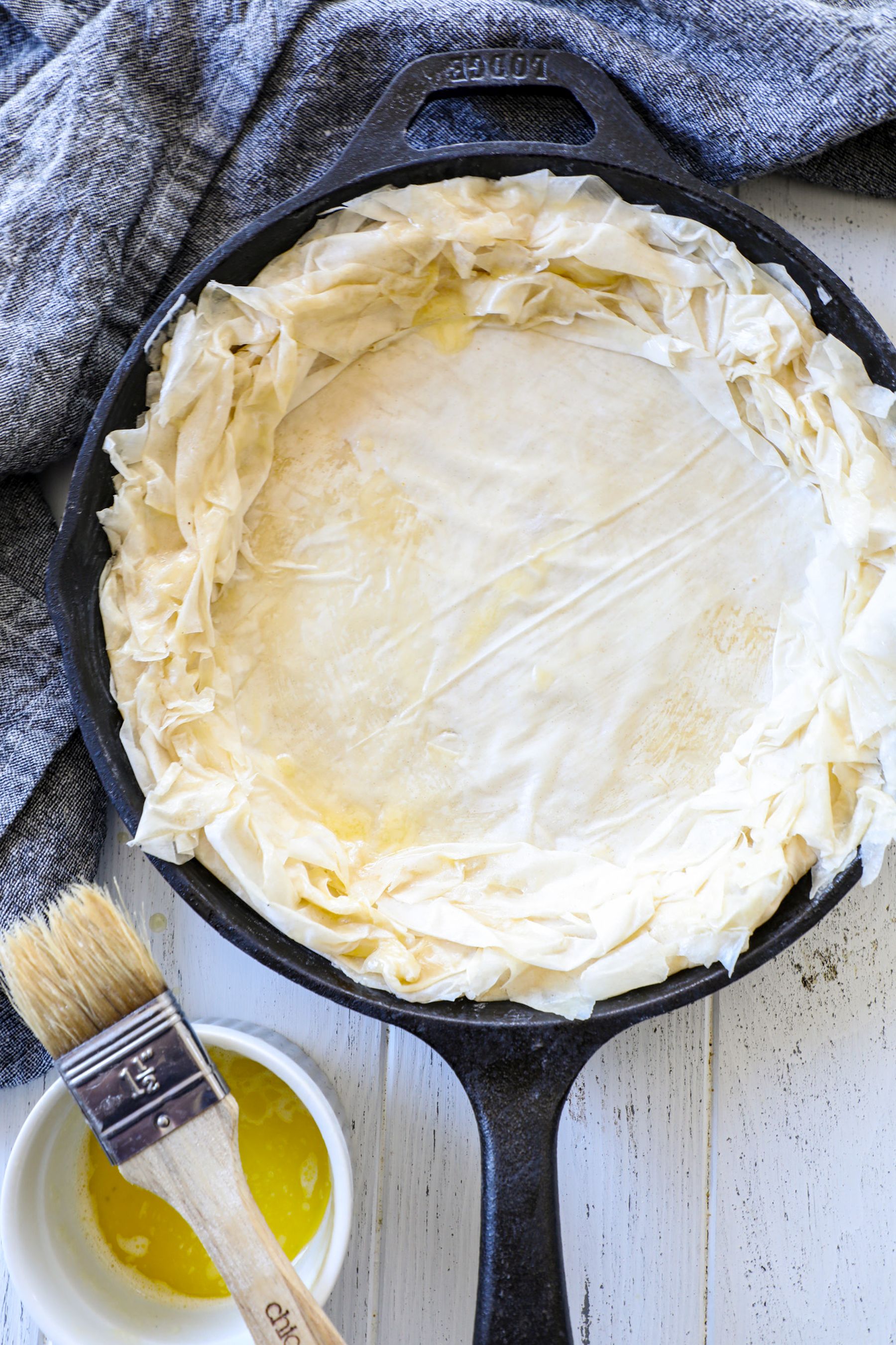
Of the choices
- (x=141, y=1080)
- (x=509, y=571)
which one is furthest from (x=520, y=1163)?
(x=509, y=571)

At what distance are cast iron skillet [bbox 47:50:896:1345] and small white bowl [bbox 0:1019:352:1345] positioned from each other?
8 centimetres

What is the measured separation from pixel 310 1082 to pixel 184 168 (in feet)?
1.82

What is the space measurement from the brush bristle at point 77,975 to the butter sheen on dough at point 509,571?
0.09 metres

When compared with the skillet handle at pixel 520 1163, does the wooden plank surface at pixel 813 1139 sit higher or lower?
lower

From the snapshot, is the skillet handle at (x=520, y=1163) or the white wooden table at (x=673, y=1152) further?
the white wooden table at (x=673, y=1152)

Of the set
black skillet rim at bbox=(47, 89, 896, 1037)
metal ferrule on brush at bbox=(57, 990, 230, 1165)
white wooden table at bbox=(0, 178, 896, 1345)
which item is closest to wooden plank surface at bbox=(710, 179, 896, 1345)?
white wooden table at bbox=(0, 178, 896, 1345)

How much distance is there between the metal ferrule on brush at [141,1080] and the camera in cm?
49

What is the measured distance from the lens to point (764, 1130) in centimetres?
65

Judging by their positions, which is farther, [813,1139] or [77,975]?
[813,1139]

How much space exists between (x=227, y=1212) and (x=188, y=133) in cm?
62

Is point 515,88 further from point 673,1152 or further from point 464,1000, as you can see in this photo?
point 673,1152

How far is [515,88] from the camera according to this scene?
0.56m

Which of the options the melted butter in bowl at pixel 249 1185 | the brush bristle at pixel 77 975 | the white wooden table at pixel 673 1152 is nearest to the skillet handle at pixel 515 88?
the white wooden table at pixel 673 1152

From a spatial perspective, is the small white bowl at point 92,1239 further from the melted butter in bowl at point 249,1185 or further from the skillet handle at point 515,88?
the skillet handle at point 515,88
